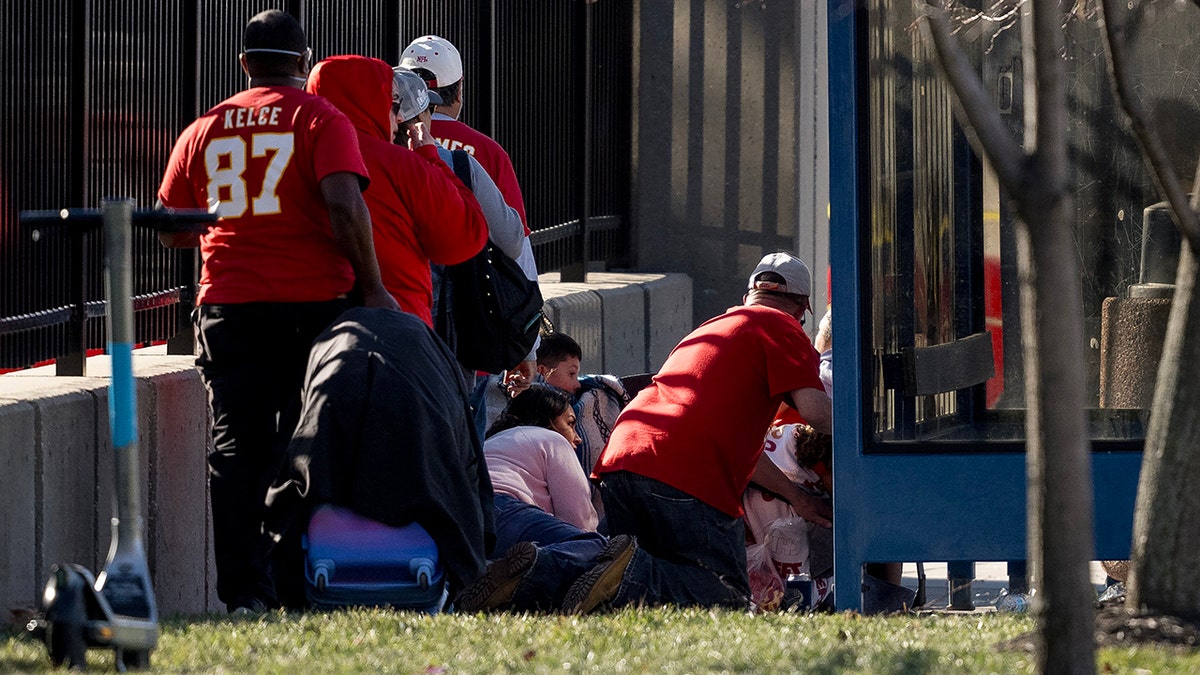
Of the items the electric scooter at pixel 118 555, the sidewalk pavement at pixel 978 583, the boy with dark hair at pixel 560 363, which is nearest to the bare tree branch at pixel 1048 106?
the electric scooter at pixel 118 555

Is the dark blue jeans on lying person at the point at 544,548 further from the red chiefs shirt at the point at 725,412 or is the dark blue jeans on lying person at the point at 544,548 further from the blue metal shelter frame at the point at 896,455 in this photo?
the blue metal shelter frame at the point at 896,455

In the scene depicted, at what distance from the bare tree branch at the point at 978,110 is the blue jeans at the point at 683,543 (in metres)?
3.20

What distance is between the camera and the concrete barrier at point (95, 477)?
18.8 ft

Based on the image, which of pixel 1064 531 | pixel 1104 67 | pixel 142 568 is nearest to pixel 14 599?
pixel 142 568

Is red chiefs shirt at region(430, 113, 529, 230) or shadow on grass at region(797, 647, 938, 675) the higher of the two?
red chiefs shirt at region(430, 113, 529, 230)

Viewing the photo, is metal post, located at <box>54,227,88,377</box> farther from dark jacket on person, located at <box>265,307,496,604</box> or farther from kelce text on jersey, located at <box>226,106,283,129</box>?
dark jacket on person, located at <box>265,307,496,604</box>

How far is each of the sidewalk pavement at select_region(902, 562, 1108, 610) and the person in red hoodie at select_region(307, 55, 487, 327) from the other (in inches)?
124

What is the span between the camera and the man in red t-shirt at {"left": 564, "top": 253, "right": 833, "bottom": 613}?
679cm

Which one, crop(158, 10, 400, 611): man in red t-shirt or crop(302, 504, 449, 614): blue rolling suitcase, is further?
crop(158, 10, 400, 611): man in red t-shirt

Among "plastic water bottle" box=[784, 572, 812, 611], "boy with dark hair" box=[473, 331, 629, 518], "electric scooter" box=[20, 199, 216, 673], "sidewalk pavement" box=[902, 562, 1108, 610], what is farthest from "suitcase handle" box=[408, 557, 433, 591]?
"sidewalk pavement" box=[902, 562, 1108, 610]

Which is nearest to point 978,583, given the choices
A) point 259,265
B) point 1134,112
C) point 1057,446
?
point 259,265

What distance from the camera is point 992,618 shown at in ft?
18.1

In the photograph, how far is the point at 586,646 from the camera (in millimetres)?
4621

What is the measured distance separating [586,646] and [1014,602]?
3.13 m
